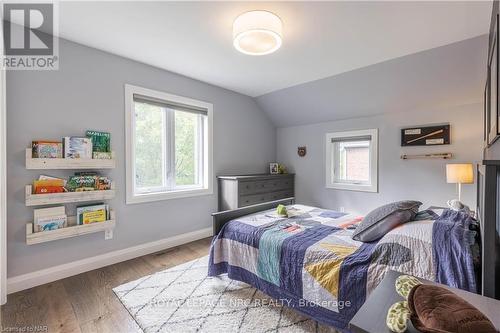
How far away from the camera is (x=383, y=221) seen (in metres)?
1.65

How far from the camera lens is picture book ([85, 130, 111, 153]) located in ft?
8.11

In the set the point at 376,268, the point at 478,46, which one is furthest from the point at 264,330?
the point at 478,46

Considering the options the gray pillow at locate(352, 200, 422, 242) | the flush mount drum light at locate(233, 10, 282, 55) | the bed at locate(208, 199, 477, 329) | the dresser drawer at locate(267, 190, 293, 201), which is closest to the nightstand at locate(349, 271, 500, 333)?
the bed at locate(208, 199, 477, 329)

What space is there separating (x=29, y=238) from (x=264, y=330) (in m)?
2.19

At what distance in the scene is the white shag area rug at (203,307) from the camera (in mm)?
1640

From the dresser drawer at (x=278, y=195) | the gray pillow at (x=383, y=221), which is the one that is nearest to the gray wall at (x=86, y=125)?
the dresser drawer at (x=278, y=195)

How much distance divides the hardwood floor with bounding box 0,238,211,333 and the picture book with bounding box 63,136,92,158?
124cm

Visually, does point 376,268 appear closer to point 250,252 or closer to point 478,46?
point 250,252

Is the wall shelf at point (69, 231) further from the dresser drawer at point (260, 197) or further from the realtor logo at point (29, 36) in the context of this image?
the dresser drawer at point (260, 197)

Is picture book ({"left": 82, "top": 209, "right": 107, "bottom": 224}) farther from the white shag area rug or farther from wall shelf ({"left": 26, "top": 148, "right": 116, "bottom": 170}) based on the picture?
the white shag area rug

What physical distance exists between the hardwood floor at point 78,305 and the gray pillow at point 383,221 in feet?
5.69

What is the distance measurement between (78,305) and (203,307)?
1031 mm

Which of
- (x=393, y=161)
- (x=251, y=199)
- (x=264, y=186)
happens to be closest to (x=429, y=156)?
(x=393, y=161)

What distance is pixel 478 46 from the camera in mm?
2301
